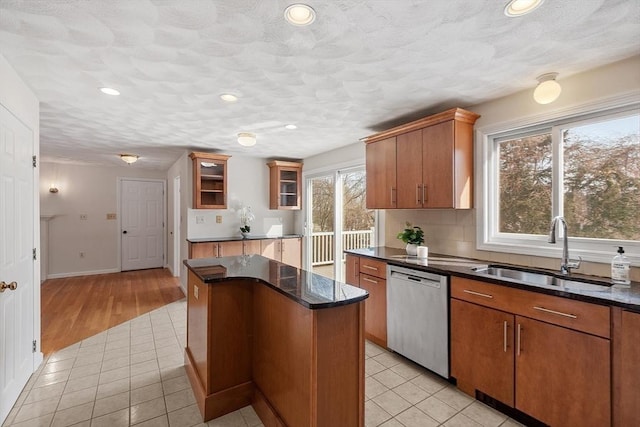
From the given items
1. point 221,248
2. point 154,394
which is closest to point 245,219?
point 221,248

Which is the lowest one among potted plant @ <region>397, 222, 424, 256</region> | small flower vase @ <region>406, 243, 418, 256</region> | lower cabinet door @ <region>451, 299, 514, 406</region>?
lower cabinet door @ <region>451, 299, 514, 406</region>

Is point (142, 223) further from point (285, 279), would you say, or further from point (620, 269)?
point (620, 269)

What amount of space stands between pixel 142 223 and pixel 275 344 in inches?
246

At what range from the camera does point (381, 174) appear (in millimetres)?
3381

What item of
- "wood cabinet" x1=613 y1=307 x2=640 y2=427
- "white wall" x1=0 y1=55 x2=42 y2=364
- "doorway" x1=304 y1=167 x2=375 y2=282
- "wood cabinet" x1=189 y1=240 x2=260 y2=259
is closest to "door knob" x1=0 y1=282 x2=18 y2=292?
"white wall" x1=0 y1=55 x2=42 y2=364

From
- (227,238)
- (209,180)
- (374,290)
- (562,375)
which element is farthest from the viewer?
(227,238)

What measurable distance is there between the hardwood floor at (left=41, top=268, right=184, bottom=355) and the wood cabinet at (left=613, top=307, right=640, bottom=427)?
4359 mm

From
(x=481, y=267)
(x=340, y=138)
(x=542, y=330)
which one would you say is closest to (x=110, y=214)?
(x=340, y=138)

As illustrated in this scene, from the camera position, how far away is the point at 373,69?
83.5 inches

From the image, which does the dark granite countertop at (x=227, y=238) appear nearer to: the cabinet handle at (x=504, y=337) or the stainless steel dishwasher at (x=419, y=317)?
the stainless steel dishwasher at (x=419, y=317)

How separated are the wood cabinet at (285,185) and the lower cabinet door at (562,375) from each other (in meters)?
4.15

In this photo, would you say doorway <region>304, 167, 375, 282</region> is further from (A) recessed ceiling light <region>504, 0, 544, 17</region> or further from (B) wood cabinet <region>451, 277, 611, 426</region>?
(A) recessed ceiling light <region>504, 0, 544, 17</region>

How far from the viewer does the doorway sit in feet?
14.7

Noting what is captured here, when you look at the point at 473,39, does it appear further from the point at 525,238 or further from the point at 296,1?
the point at 525,238
